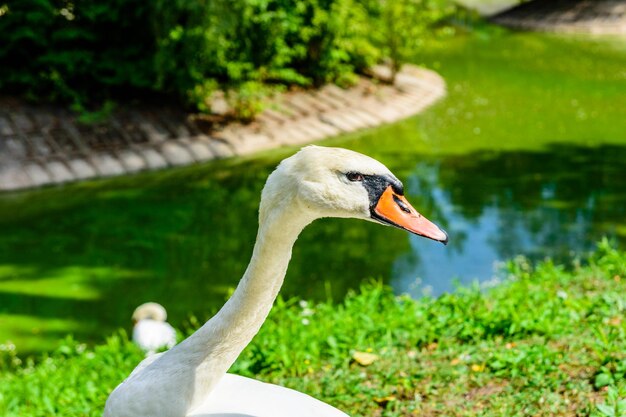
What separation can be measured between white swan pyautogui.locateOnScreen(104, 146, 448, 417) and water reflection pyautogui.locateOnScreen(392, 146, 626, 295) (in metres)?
3.50

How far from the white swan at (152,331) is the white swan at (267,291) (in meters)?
1.92

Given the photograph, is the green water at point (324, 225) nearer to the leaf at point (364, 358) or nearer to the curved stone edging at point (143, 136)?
the curved stone edging at point (143, 136)

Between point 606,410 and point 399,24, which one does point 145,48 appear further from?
point 606,410

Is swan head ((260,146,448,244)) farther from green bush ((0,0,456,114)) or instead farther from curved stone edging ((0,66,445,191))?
green bush ((0,0,456,114))

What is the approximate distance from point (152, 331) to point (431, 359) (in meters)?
1.71

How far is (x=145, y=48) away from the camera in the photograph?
1000cm

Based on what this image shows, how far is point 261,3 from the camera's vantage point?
978 centimetres

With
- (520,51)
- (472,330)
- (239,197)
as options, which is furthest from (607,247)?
(520,51)

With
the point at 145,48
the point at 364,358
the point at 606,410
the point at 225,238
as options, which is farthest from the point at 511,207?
the point at 145,48

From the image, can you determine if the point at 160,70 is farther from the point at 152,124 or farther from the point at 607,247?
the point at 607,247

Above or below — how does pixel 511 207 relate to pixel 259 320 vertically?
below

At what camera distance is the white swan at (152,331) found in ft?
14.6

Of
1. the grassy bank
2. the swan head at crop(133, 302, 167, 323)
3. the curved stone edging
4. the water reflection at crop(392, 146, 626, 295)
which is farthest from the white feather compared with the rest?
the curved stone edging

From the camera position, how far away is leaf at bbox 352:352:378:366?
381cm
